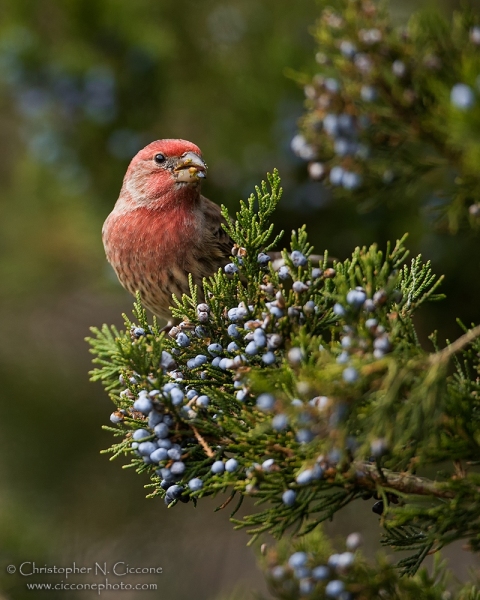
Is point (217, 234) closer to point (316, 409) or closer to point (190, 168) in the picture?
point (190, 168)

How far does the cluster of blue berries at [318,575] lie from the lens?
70.4 inches

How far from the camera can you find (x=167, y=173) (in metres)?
4.34

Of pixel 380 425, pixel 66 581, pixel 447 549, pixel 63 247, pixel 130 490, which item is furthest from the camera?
pixel 63 247

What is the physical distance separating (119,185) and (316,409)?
3.80 meters

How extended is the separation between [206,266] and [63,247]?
245 centimetres

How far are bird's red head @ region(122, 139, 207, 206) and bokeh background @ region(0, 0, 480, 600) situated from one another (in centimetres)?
70

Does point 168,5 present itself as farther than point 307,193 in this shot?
Yes

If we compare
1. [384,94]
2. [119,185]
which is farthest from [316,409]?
[119,185]

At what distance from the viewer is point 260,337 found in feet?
6.72

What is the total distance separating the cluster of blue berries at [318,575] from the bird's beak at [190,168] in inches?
106

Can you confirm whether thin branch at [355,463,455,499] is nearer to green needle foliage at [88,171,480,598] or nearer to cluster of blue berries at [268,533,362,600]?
green needle foliage at [88,171,480,598]

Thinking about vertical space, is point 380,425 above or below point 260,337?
below

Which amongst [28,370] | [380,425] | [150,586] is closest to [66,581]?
[150,586]

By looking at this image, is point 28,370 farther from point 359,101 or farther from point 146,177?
point 359,101
